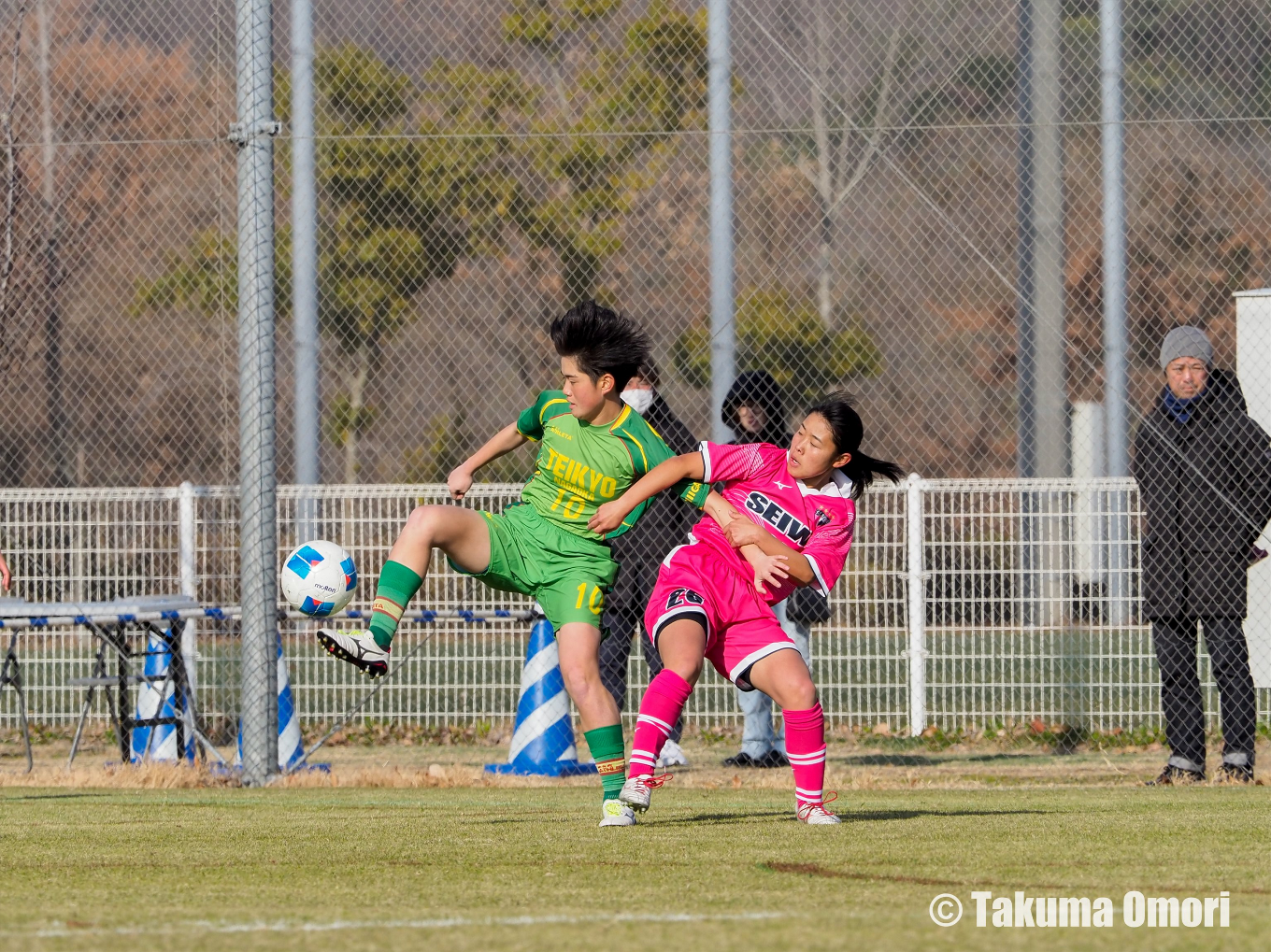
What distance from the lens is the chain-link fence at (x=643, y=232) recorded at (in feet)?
35.4

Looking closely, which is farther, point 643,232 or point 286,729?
point 643,232

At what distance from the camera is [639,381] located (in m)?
9.12

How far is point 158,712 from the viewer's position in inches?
382

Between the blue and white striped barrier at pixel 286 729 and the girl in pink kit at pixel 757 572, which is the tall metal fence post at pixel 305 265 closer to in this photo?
the blue and white striped barrier at pixel 286 729

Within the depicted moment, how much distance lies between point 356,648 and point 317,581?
1.29 meters

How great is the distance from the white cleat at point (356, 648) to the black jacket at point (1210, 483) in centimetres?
426

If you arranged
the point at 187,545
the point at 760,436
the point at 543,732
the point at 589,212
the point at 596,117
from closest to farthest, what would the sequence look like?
the point at 760,436 → the point at 543,732 → the point at 187,545 → the point at 596,117 → the point at 589,212

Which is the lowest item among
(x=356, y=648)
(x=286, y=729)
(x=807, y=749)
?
(x=286, y=729)

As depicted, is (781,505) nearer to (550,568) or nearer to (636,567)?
(550,568)

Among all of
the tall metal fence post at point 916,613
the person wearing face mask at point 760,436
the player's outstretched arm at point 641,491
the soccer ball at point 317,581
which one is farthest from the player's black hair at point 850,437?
the tall metal fence post at point 916,613

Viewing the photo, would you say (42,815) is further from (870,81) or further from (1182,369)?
(870,81)

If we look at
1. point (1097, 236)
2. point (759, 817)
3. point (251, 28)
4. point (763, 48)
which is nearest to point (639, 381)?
point (251, 28)

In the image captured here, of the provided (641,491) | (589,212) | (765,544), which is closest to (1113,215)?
(589,212)

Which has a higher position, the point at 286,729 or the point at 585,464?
the point at 585,464
